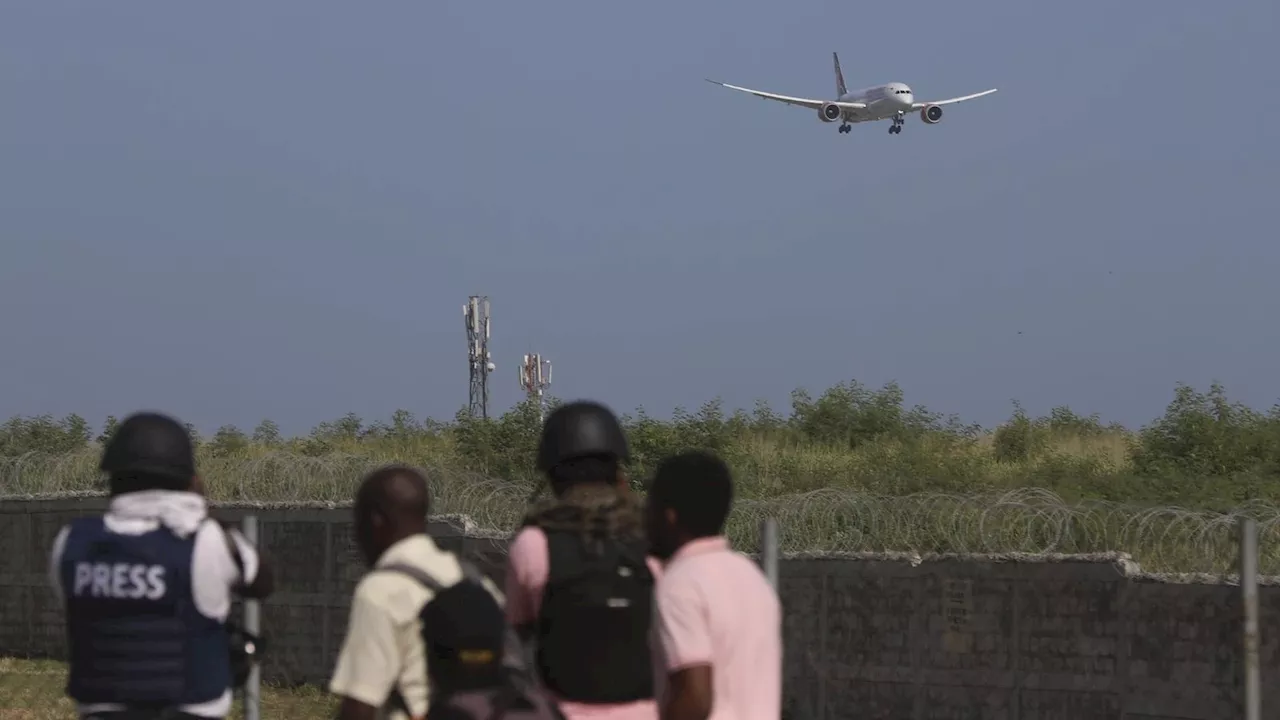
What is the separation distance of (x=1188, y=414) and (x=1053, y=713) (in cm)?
1221

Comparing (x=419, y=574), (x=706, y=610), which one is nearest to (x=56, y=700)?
(x=419, y=574)

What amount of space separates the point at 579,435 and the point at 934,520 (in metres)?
8.49

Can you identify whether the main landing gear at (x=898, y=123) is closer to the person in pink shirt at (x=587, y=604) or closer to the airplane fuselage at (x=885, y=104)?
the airplane fuselage at (x=885, y=104)

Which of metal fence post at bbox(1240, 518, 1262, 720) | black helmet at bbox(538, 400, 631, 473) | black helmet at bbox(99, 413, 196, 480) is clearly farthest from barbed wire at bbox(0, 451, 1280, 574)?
black helmet at bbox(99, 413, 196, 480)

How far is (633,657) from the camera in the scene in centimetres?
477

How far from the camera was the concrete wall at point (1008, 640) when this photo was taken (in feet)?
36.7

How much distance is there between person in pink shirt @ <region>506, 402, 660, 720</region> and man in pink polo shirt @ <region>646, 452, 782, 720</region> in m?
0.12

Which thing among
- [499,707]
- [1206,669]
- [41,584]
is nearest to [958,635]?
[1206,669]

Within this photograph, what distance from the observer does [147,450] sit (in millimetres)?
4762

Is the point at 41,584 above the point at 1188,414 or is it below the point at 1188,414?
below

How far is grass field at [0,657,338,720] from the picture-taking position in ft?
46.7

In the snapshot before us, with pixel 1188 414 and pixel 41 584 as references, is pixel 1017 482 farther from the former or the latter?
pixel 41 584

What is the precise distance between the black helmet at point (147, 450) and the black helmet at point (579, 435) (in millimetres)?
976

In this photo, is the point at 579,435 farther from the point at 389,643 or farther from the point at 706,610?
the point at 389,643
